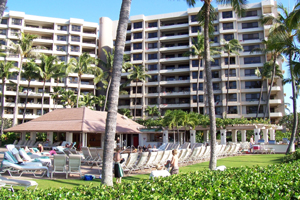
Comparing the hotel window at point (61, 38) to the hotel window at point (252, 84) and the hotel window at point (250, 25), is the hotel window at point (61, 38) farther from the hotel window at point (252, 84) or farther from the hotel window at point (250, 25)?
the hotel window at point (252, 84)

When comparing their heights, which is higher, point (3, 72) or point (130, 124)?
point (3, 72)

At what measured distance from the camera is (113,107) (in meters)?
7.90

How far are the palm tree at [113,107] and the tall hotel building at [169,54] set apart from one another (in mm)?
46512

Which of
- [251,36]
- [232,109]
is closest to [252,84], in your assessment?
[232,109]

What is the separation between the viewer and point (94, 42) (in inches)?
2625

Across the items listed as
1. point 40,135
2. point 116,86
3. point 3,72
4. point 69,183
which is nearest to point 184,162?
point 69,183

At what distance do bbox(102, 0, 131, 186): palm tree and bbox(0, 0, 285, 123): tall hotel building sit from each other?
1831 inches

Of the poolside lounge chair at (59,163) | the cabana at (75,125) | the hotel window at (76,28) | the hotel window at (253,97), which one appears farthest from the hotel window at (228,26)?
the poolside lounge chair at (59,163)

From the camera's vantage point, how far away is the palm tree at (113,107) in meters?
7.73

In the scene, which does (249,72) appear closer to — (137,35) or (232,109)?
(232,109)

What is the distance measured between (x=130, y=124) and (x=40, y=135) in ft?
49.9

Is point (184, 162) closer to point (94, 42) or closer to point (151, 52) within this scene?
point (151, 52)

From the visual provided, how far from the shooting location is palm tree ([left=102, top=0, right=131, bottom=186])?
7.73 m

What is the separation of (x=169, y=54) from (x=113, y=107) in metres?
55.8
